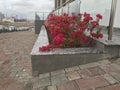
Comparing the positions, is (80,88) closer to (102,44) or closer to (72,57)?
(72,57)

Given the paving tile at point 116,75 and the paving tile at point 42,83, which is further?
the paving tile at point 42,83

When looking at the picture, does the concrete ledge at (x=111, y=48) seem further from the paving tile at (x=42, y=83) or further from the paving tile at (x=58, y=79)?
the paving tile at (x=42, y=83)

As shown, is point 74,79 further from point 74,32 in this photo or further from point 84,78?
point 74,32

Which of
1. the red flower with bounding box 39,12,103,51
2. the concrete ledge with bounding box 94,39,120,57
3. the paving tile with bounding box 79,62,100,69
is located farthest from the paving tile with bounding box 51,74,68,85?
the concrete ledge with bounding box 94,39,120,57

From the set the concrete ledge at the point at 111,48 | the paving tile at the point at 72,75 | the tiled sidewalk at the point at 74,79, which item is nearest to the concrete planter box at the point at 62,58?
the concrete ledge at the point at 111,48

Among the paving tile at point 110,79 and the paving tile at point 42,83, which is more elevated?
the paving tile at point 110,79

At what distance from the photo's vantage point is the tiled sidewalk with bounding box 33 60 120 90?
88.4 inches

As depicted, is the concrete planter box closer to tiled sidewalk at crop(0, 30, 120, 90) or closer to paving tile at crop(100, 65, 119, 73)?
tiled sidewalk at crop(0, 30, 120, 90)

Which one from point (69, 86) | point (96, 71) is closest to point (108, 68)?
point (96, 71)

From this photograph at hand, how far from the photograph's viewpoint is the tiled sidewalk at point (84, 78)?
7.37 ft

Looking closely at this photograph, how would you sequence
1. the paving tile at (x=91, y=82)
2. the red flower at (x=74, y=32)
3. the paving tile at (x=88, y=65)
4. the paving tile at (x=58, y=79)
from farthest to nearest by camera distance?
the red flower at (x=74, y=32) < the paving tile at (x=88, y=65) < the paving tile at (x=58, y=79) < the paving tile at (x=91, y=82)

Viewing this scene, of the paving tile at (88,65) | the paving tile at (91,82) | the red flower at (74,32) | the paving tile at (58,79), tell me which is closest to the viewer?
the paving tile at (91,82)

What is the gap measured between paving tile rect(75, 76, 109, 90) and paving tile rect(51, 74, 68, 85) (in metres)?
0.25

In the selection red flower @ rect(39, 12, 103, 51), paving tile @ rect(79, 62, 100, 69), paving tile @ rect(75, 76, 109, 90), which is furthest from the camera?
red flower @ rect(39, 12, 103, 51)
